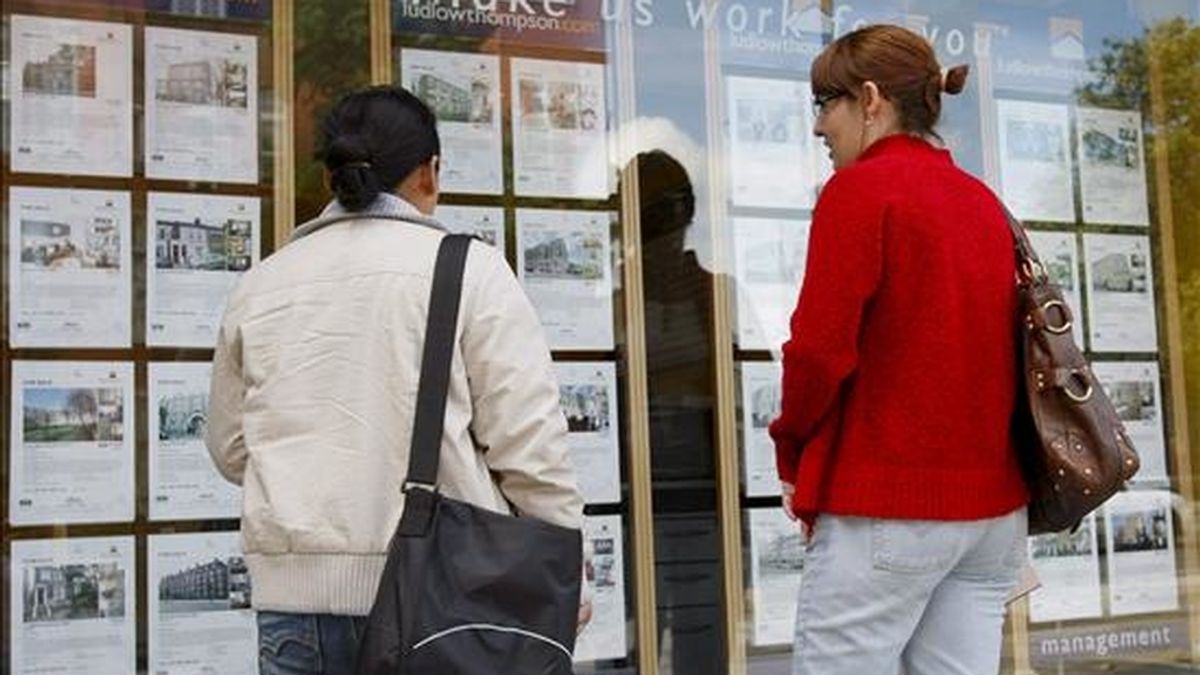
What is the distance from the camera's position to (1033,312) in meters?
2.91

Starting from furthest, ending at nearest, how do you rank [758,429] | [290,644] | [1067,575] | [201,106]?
[1067,575]
[758,429]
[201,106]
[290,644]

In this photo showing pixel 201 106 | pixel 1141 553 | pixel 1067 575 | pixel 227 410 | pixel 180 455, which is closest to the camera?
pixel 227 410

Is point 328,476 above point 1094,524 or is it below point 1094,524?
above

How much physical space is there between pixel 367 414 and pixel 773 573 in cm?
303

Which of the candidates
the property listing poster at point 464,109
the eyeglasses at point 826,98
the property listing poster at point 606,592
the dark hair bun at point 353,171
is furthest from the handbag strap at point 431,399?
the property listing poster at point 606,592

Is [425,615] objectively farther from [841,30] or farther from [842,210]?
[841,30]

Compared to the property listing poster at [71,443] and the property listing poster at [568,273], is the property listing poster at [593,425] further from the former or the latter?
the property listing poster at [71,443]

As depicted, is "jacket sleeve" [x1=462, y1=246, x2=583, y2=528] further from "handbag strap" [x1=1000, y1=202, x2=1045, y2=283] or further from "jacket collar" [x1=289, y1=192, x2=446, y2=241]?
"handbag strap" [x1=1000, y1=202, x2=1045, y2=283]

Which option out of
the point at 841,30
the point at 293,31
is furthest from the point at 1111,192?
the point at 293,31

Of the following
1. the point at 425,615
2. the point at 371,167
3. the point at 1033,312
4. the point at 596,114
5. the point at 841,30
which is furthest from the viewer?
the point at 841,30

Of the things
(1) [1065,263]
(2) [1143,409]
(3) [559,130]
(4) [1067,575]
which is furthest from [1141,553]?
(3) [559,130]

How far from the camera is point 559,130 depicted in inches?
203

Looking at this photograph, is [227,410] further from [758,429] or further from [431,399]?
[758,429]

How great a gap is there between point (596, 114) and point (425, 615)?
119 inches
